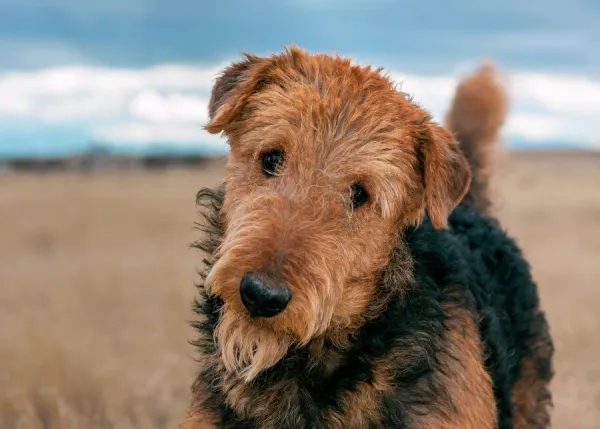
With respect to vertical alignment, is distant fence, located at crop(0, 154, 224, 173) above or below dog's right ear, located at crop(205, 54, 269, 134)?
below

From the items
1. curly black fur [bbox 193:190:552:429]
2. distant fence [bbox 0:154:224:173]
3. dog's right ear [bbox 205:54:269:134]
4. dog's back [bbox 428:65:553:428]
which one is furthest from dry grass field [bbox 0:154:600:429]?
distant fence [bbox 0:154:224:173]

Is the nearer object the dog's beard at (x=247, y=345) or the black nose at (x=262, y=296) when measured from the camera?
the black nose at (x=262, y=296)

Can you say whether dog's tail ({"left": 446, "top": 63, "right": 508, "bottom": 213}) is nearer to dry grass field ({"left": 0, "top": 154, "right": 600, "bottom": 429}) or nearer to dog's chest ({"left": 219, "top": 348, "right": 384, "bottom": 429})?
dry grass field ({"left": 0, "top": 154, "right": 600, "bottom": 429})

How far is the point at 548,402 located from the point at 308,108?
2760 millimetres

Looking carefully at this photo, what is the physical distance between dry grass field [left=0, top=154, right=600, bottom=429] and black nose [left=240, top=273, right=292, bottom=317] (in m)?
1.11

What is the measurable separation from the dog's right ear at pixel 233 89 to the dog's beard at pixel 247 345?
1.00 m

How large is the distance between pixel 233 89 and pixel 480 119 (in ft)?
8.91

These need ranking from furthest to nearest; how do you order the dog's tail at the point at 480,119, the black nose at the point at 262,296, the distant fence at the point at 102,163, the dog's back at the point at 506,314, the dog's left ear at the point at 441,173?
the distant fence at the point at 102,163
the dog's tail at the point at 480,119
the dog's back at the point at 506,314
the dog's left ear at the point at 441,173
the black nose at the point at 262,296

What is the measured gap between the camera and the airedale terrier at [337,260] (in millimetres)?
3547

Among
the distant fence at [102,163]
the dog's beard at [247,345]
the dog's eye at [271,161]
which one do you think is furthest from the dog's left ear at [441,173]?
the distant fence at [102,163]

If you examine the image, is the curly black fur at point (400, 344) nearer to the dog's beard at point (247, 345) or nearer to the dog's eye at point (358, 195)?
the dog's beard at point (247, 345)

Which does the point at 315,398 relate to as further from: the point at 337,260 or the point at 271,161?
the point at 271,161

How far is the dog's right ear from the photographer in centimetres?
400

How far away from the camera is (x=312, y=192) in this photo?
363 centimetres
